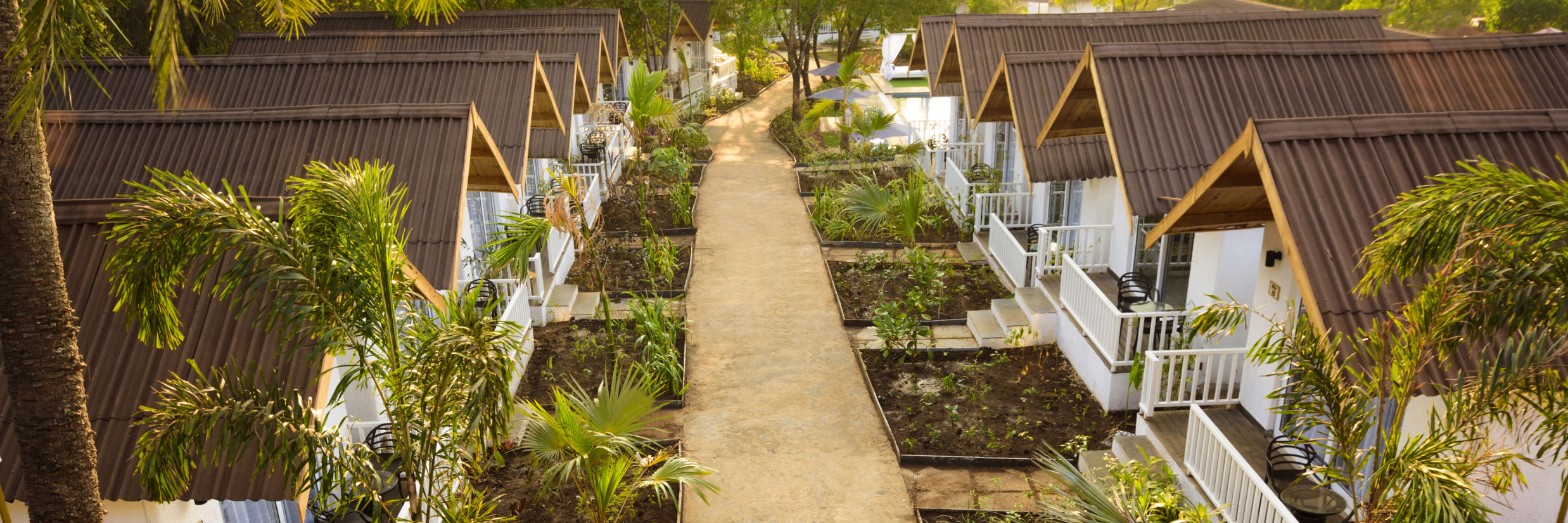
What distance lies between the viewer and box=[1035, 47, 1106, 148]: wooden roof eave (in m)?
11.8

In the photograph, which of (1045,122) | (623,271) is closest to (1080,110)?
(1045,122)

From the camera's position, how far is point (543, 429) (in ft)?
26.9

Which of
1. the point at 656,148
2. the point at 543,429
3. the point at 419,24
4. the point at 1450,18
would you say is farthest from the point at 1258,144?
the point at 1450,18

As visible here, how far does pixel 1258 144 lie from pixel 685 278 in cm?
1010

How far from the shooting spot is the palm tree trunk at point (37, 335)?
14.6ft

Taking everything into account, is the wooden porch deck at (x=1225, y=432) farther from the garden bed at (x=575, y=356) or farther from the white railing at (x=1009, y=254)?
the garden bed at (x=575, y=356)

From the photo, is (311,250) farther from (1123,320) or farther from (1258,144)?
(1123,320)

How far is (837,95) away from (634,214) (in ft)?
28.5

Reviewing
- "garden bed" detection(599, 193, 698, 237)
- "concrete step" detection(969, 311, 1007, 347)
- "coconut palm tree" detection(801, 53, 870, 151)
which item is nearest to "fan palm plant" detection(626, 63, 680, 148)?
"garden bed" detection(599, 193, 698, 237)

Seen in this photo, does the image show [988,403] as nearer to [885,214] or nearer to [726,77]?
[885,214]

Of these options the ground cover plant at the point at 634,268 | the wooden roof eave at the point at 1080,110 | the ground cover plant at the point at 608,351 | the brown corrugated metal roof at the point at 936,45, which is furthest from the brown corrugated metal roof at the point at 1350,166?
the brown corrugated metal roof at the point at 936,45

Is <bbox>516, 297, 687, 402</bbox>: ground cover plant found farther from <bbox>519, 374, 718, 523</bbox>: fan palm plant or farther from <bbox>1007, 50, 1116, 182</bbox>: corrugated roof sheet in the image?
<bbox>1007, 50, 1116, 182</bbox>: corrugated roof sheet

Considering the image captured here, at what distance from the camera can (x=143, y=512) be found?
6.34 meters

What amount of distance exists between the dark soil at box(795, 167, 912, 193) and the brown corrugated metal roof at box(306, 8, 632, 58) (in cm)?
Answer: 548
